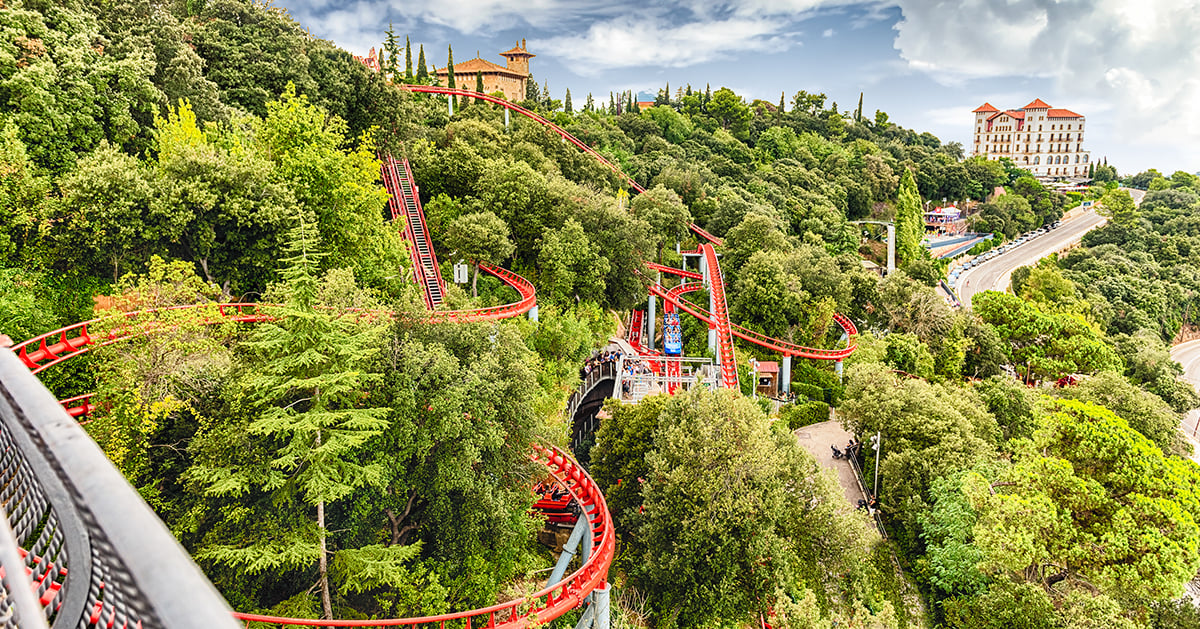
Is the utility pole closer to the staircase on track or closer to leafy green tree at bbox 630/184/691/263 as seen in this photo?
leafy green tree at bbox 630/184/691/263

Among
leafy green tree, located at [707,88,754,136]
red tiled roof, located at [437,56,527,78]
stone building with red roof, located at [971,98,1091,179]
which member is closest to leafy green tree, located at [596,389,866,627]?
red tiled roof, located at [437,56,527,78]

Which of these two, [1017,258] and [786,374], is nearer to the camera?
[786,374]

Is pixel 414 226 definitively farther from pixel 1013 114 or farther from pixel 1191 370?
pixel 1013 114

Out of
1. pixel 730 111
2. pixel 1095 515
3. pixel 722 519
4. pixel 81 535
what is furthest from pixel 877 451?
pixel 730 111

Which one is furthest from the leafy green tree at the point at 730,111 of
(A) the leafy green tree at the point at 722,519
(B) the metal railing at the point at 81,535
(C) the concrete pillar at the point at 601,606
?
(B) the metal railing at the point at 81,535

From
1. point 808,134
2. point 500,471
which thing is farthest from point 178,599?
point 808,134

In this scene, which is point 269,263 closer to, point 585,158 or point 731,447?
point 731,447

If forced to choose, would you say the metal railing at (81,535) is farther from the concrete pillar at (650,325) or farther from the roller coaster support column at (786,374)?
the concrete pillar at (650,325)
